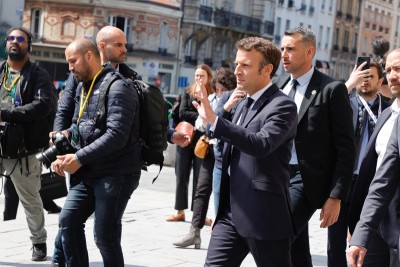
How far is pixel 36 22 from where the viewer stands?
4806 centimetres

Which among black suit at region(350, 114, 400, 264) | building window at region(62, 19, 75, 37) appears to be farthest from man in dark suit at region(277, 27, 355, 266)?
building window at region(62, 19, 75, 37)

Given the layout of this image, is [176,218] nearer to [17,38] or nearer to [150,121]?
[17,38]

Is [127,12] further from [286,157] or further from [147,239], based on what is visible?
[286,157]

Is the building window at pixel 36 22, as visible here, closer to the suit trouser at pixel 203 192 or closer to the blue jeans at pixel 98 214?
the suit trouser at pixel 203 192

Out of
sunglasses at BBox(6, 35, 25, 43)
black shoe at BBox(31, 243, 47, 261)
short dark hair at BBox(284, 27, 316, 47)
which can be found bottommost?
black shoe at BBox(31, 243, 47, 261)

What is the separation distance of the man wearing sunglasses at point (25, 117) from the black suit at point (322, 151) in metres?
2.55

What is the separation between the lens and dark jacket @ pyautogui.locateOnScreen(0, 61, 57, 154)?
7.38m

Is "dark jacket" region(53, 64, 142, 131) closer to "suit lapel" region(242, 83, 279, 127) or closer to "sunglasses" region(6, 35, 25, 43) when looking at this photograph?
"sunglasses" region(6, 35, 25, 43)

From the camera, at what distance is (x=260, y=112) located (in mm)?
5086

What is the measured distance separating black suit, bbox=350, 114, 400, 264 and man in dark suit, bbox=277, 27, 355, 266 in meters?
1.04

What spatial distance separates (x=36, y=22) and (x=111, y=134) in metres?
43.4

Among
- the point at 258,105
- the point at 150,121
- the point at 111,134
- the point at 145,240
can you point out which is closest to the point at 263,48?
the point at 258,105

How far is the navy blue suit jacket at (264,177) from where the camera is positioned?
498 centimetres

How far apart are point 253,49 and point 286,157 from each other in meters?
0.64
